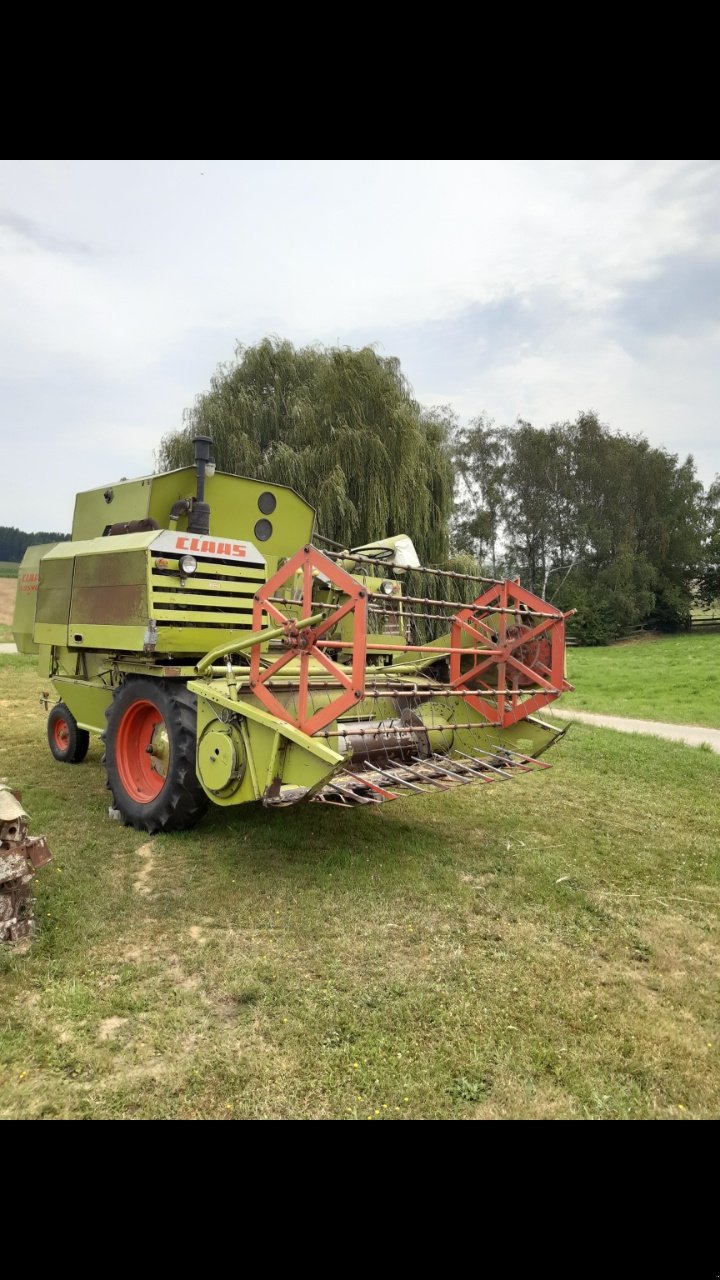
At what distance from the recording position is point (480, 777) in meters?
4.97

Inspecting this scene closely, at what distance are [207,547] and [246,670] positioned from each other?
108cm

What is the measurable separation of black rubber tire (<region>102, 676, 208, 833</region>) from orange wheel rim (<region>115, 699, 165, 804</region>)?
72 millimetres

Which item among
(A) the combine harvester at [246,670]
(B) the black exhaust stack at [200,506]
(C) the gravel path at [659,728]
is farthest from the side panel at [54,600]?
(C) the gravel path at [659,728]

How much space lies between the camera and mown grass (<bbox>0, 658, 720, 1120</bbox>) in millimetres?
2660

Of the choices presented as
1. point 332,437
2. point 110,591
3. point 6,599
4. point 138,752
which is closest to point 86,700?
point 138,752

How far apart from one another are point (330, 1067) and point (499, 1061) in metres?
0.63

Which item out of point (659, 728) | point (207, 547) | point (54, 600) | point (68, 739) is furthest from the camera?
point (659, 728)

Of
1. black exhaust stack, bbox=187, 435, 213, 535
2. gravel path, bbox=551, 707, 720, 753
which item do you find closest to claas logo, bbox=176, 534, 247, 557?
black exhaust stack, bbox=187, 435, 213, 535

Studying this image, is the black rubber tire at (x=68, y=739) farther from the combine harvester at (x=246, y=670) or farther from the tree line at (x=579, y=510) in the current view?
the tree line at (x=579, y=510)

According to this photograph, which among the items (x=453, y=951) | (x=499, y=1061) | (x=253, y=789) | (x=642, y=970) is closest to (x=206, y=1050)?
(x=499, y=1061)

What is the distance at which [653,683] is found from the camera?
1750 cm

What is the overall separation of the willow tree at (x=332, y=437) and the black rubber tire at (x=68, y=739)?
414 inches

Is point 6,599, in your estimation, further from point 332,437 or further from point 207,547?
point 207,547

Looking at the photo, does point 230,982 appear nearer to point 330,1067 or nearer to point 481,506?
point 330,1067
